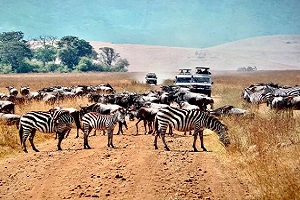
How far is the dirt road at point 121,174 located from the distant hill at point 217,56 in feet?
407

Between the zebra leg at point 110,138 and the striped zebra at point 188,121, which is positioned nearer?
the striped zebra at point 188,121

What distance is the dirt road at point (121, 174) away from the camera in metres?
9.66

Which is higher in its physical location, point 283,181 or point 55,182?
point 283,181

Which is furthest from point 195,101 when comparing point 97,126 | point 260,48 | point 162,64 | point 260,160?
point 260,48

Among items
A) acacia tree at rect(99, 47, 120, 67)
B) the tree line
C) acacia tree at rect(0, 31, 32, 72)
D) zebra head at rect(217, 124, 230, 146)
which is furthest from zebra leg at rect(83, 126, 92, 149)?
acacia tree at rect(99, 47, 120, 67)

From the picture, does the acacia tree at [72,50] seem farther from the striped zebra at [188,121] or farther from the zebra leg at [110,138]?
the striped zebra at [188,121]

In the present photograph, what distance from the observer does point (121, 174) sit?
36.0 feet

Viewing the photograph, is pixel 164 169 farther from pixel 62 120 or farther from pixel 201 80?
pixel 201 80

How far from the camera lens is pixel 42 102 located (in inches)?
1096

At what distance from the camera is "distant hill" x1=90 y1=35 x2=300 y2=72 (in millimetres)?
151775

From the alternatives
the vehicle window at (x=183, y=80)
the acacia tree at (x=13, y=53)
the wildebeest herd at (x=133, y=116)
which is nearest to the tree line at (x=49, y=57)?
the acacia tree at (x=13, y=53)

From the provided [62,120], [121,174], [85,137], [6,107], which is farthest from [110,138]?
[6,107]

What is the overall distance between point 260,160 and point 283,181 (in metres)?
2.15

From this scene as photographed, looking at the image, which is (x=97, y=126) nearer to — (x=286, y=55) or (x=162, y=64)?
(x=162, y=64)
